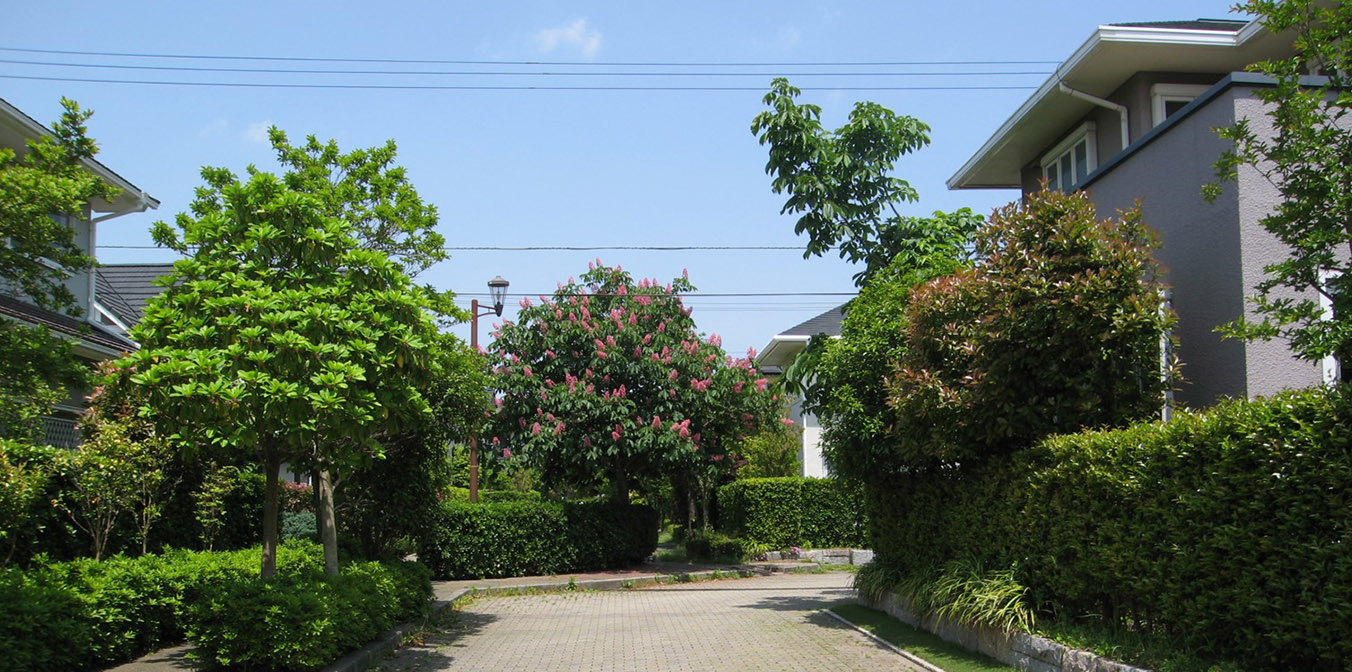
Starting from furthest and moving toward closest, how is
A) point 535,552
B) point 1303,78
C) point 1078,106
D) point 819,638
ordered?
point 535,552
point 1078,106
point 819,638
point 1303,78

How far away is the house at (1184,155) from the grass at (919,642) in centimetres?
346

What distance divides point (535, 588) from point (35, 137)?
11.0m

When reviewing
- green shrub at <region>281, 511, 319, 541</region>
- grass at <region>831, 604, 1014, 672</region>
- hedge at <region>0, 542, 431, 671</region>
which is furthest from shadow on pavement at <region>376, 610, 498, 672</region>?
green shrub at <region>281, 511, 319, 541</region>

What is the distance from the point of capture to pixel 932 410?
10547mm

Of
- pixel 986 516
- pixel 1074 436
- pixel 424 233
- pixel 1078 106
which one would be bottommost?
pixel 986 516

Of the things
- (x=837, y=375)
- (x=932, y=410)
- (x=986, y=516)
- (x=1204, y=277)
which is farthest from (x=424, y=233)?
(x=1204, y=277)

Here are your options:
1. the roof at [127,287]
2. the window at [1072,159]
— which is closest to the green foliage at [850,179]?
the window at [1072,159]

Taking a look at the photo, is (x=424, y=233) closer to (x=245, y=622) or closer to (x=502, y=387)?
(x=245, y=622)

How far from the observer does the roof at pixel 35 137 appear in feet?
42.2

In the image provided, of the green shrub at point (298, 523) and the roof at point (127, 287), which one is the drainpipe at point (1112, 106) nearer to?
the green shrub at point (298, 523)

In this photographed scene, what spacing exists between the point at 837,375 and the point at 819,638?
3421mm

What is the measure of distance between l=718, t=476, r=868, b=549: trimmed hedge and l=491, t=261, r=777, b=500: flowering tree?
2.53 m

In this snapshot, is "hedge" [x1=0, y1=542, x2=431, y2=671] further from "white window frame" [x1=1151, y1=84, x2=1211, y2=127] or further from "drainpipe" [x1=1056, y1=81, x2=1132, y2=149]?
"white window frame" [x1=1151, y1=84, x2=1211, y2=127]

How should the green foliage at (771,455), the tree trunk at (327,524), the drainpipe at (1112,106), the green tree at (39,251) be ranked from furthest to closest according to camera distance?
the green foliage at (771,455) < the drainpipe at (1112,106) < the tree trunk at (327,524) < the green tree at (39,251)
